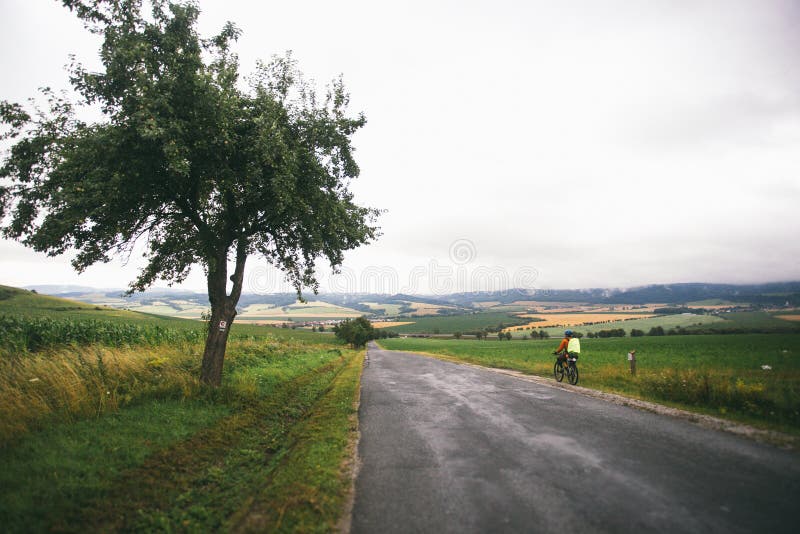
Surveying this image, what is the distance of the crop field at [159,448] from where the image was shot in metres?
4.62

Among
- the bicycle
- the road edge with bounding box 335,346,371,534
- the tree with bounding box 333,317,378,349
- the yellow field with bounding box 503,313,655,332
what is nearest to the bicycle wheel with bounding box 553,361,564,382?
the bicycle

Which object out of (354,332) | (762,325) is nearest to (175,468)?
(354,332)

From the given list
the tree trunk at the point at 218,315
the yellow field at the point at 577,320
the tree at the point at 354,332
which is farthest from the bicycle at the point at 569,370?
the yellow field at the point at 577,320

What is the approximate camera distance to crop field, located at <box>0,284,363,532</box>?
15.2 feet

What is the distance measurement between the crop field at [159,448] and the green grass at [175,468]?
22 millimetres

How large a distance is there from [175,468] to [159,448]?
3.16 feet

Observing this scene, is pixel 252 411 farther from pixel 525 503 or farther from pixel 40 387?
pixel 525 503

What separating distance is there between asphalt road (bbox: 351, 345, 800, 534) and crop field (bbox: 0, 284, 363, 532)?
0.93m

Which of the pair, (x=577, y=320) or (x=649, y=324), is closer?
(x=649, y=324)

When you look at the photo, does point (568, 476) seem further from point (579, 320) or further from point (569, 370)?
point (579, 320)

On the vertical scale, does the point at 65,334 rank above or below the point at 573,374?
above

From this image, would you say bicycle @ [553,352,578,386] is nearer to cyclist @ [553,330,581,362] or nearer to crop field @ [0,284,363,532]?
cyclist @ [553,330,581,362]

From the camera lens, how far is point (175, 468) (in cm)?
611

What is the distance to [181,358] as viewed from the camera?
13164 mm
